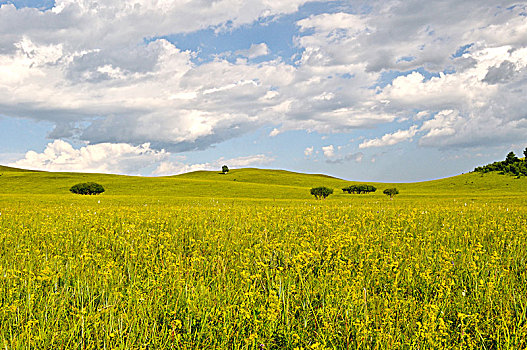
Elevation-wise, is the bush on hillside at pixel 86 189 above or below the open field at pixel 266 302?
above

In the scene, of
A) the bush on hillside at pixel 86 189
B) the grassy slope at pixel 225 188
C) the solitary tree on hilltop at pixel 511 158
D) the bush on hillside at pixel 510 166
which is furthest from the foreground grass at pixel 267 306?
the solitary tree on hilltop at pixel 511 158

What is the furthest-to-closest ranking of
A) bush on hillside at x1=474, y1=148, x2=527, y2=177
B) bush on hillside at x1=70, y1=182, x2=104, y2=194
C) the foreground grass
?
bush on hillside at x1=474, y1=148, x2=527, y2=177
bush on hillside at x1=70, y1=182, x2=104, y2=194
the foreground grass

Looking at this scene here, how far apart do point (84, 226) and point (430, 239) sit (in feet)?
29.9

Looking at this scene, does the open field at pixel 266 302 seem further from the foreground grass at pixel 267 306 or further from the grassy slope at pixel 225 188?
the grassy slope at pixel 225 188

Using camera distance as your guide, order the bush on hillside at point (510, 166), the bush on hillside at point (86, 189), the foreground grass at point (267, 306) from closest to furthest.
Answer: the foreground grass at point (267, 306)
the bush on hillside at point (86, 189)
the bush on hillside at point (510, 166)

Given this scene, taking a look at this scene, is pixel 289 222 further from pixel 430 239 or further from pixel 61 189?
pixel 61 189

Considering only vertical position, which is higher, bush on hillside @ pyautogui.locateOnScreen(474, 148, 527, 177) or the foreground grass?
bush on hillside @ pyautogui.locateOnScreen(474, 148, 527, 177)

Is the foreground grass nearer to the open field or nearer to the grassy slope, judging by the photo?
the open field

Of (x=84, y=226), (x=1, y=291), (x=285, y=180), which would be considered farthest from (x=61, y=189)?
(x=1, y=291)

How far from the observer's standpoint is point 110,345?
3371 mm

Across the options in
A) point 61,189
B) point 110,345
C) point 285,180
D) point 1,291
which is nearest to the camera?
point 110,345

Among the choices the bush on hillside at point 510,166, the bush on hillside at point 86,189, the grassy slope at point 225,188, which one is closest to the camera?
the bush on hillside at point 86,189

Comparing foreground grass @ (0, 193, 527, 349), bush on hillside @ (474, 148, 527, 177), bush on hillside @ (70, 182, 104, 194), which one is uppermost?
bush on hillside @ (474, 148, 527, 177)

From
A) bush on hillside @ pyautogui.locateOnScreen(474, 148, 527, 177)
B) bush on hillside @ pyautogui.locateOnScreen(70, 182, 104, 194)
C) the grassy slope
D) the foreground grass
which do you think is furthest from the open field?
bush on hillside @ pyautogui.locateOnScreen(474, 148, 527, 177)
